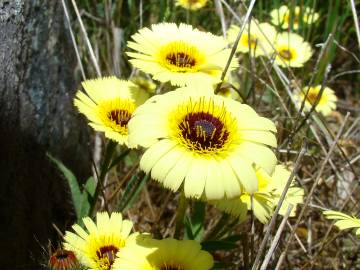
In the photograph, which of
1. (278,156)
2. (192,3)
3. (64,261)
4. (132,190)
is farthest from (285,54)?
(64,261)

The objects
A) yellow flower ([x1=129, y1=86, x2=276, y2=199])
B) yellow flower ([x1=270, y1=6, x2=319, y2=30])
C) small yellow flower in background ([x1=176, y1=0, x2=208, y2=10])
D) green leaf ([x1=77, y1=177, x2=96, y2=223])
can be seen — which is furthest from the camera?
small yellow flower in background ([x1=176, y1=0, x2=208, y2=10])

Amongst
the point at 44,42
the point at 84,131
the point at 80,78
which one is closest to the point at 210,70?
the point at 44,42

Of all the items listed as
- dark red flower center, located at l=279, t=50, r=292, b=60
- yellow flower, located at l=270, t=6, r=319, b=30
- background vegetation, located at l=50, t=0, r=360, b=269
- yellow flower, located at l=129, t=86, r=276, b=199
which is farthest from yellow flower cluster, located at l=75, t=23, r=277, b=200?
dark red flower center, located at l=279, t=50, r=292, b=60

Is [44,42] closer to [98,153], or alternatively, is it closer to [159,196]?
[98,153]

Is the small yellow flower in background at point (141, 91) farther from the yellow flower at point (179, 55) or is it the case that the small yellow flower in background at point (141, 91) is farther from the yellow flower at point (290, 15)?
the yellow flower at point (290, 15)

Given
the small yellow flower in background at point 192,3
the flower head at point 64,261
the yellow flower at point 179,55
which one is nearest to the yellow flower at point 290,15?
the small yellow flower in background at point 192,3

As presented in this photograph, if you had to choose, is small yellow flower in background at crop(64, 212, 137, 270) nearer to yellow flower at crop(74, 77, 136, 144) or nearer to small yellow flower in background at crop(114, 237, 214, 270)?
small yellow flower in background at crop(114, 237, 214, 270)

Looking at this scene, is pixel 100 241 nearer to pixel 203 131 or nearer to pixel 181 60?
pixel 203 131
